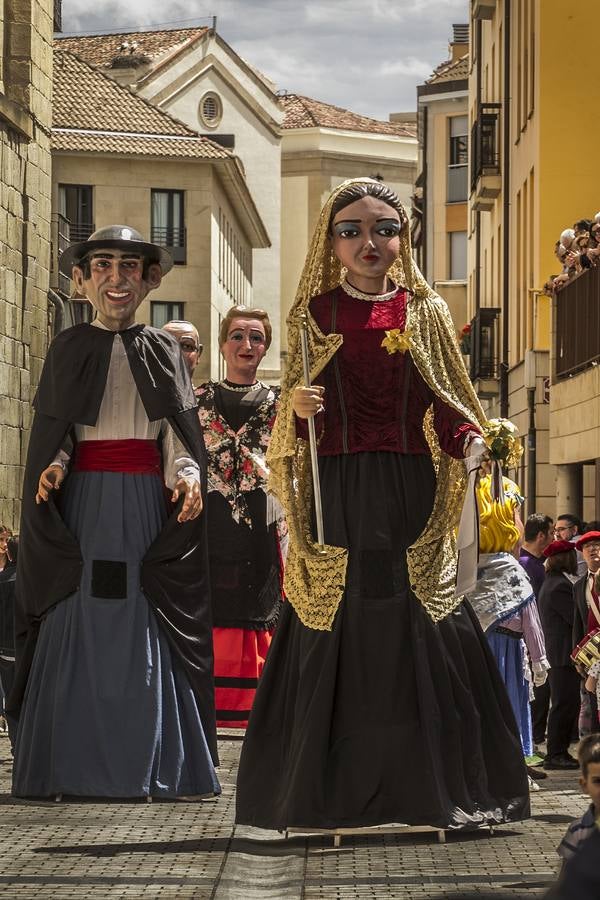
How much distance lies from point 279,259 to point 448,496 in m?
76.4

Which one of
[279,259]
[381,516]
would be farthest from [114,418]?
[279,259]

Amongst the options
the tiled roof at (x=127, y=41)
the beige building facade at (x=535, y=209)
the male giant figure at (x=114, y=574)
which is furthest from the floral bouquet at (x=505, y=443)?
the tiled roof at (x=127, y=41)

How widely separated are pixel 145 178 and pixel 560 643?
45.6 metres

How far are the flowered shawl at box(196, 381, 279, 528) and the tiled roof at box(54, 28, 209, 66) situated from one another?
5953 cm

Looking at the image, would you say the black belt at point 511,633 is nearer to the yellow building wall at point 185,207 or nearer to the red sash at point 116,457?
the red sash at point 116,457

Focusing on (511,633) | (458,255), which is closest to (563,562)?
(511,633)

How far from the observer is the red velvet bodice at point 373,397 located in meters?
7.85

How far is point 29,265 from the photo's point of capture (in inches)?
1029

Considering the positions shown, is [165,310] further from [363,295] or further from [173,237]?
[363,295]

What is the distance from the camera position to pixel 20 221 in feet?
84.3

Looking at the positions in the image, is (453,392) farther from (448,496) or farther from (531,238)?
(531,238)

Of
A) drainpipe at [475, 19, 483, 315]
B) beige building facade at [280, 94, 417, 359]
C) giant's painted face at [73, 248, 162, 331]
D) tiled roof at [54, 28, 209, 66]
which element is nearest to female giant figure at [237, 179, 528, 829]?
giant's painted face at [73, 248, 162, 331]

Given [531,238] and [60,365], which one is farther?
[531,238]

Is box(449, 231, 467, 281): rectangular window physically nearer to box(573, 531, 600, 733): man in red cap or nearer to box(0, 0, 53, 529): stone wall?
box(0, 0, 53, 529): stone wall
